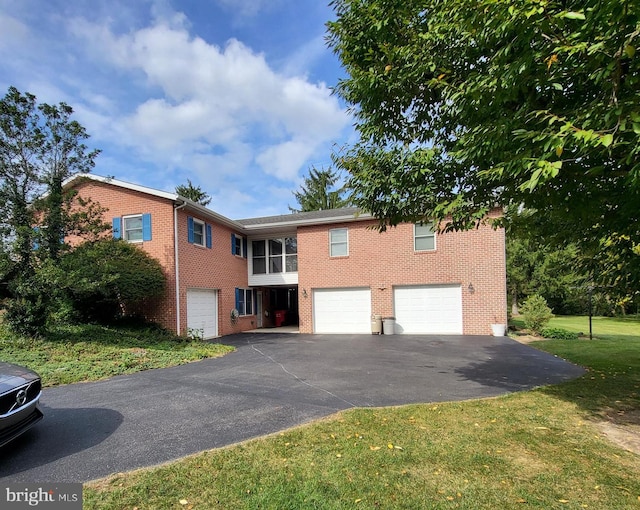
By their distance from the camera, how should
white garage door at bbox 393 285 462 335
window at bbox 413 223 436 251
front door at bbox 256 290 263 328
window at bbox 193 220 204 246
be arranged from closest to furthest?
window at bbox 193 220 204 246 < white garage door at bbox 393 285 462 335 < window at bbox 413 223 436 251 < front door at bbox 256 290 263 328

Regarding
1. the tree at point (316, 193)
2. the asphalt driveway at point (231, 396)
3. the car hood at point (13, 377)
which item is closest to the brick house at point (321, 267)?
the asphalt driveway at point (231, 396)

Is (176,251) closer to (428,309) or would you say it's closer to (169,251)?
(169,251)

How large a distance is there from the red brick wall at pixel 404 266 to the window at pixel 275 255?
1.52m

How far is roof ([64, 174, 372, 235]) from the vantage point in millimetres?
13008

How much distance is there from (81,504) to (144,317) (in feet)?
37.2

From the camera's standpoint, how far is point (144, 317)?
43.1ft

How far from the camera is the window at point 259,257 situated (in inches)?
720

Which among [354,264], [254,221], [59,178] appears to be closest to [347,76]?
[59,178]

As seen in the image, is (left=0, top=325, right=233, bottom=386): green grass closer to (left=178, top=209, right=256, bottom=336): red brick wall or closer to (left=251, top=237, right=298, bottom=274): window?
(left=178, top=209, right=256, bottom=336): red brick wall

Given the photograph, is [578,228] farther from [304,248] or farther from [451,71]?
[304,248]

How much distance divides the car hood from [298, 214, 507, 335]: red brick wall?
10903 millimetres

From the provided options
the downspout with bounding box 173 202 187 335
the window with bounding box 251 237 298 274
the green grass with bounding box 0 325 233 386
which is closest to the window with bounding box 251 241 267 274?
the window with bounding box 251 237 298 274

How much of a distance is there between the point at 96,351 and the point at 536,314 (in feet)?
51.3

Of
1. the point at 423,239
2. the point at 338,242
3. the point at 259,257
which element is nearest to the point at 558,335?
the point at 423,239
